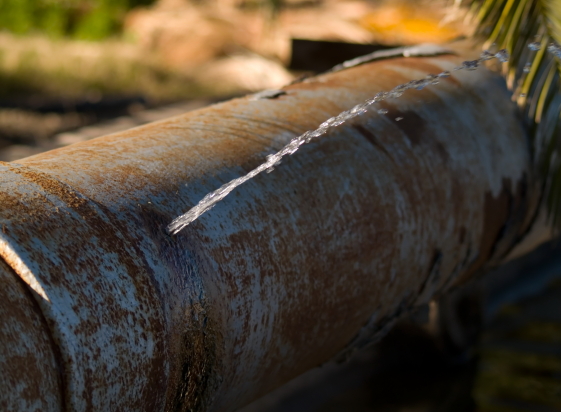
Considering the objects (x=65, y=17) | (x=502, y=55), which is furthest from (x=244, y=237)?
(x=65, y=17)

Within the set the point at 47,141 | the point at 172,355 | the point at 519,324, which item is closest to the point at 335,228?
the point at 172,355

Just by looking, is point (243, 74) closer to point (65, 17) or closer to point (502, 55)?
→ point (65, 17)

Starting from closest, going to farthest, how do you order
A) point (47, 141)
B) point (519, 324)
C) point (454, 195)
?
point (454, 195), point (519, 324), point (47, 141)

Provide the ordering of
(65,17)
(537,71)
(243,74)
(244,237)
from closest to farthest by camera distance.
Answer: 1. (244,237)
2. (537,71)
3. (243,74)
4. (65,17)

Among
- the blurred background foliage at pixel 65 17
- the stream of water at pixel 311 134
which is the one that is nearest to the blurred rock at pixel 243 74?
the blurred background foliage at pixel 65 17

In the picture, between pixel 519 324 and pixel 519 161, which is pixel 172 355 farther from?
pixel 519 324

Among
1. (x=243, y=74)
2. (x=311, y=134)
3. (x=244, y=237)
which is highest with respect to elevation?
(x=311, y=134)

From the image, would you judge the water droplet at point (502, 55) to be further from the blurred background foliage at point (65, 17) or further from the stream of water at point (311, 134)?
the blurred background foliage at point (65, 17)
